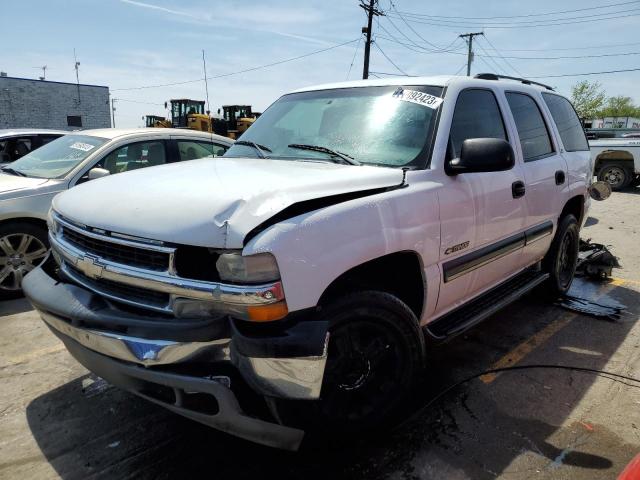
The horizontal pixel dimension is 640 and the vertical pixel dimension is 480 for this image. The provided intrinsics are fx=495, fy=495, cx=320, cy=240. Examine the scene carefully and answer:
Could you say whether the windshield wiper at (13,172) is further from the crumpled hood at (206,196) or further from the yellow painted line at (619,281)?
the yellow painted line at (619,281)

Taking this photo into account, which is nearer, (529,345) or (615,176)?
(529,345)

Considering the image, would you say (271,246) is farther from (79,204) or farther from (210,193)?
(79,204)

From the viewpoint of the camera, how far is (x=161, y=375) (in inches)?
80.9

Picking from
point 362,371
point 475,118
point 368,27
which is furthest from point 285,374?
point 368,27

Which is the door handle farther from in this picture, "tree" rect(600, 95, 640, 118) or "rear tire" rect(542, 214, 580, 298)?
"tree" rect(600, 95, 640, 118)

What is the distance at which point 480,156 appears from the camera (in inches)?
111

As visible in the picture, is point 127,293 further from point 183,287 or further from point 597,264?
point 597,264

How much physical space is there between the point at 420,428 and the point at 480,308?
1.02 meters

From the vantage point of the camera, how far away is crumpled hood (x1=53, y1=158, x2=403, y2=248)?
2047mm

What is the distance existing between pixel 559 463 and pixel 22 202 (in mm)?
4924

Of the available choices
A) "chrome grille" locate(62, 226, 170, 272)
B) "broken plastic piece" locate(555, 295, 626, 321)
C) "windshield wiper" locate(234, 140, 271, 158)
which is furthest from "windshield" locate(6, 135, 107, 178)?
"broken plastic piece" locate(555, 295, 626, 321)

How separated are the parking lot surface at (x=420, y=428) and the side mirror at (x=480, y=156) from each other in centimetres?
143

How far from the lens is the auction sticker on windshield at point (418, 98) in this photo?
10.2 feet

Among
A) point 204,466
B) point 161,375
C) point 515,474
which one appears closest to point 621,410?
point 515,474
